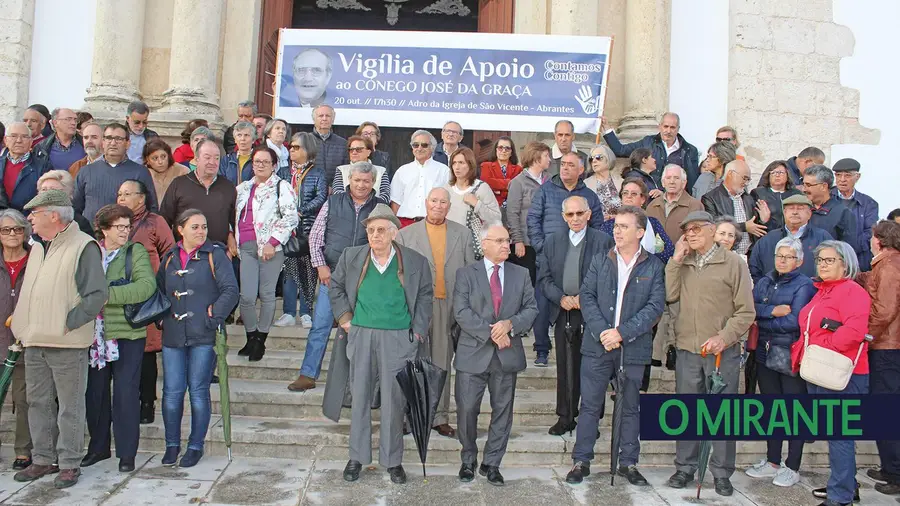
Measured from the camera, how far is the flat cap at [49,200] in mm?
5105

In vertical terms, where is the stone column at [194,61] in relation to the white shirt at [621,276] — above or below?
above

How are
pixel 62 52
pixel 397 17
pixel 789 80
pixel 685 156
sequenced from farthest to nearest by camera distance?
pixel 397 17, pixel 789 80, pixel 62 52, pixel 685 156

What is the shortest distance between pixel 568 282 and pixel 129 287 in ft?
10.3

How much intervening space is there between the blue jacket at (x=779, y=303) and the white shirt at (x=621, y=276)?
1.05 meters

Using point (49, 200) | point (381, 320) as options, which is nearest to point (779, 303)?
point (381, 320)

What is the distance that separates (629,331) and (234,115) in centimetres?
662

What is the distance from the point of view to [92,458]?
5434mm

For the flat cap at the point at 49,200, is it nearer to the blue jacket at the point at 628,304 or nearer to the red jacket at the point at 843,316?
the blue jacket at the point at 628,304

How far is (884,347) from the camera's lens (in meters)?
5.77

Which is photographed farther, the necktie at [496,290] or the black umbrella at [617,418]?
the necktie at [496,290]

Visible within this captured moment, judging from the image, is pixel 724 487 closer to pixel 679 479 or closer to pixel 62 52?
pixel 679 479

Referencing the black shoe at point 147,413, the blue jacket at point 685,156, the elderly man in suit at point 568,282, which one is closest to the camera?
the black shoe at point 147,413

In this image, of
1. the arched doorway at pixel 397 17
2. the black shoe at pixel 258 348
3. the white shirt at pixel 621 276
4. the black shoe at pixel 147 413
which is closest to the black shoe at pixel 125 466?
the black shoe at pixel 147 413

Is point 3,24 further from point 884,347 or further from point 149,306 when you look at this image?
point 884,347
